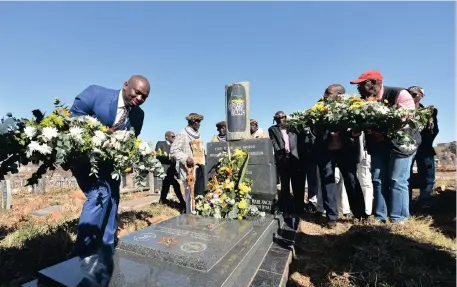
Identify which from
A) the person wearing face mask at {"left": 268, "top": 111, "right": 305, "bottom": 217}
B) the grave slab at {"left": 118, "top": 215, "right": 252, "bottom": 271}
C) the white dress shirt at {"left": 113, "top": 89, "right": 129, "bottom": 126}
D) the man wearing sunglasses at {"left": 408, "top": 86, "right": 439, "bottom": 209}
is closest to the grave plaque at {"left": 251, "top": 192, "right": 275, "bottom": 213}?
the grave slab at {"left": 118, "top": 215, "right": 252, "bottom": 271}

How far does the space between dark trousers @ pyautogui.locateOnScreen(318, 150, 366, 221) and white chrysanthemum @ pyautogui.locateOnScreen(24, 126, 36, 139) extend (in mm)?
4043

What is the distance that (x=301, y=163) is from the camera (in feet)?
18.8

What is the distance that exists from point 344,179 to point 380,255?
1736 millimetres

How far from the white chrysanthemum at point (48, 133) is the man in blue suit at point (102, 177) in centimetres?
49

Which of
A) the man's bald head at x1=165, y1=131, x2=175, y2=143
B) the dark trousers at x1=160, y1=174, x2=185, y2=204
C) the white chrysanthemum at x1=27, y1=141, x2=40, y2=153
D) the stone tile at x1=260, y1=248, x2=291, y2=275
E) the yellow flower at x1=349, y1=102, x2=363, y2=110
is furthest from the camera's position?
the man's bald head at x1=165, y1=131, x2=175, y2=143

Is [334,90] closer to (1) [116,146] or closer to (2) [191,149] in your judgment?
(2) [191,149]

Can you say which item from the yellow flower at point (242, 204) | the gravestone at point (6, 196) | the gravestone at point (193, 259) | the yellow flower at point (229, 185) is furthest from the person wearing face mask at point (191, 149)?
the gravestone at point (6, 196)

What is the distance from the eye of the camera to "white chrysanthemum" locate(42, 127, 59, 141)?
209cm

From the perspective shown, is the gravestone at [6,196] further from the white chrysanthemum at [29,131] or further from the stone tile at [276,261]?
the stone tile at [276,261]

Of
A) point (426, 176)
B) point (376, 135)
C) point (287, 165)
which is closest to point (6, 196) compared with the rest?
point (287, 165)

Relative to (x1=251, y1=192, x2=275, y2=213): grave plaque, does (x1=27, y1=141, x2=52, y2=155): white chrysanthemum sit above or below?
above

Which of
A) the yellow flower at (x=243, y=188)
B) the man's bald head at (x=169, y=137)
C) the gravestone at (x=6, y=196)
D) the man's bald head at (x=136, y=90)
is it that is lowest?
the gravestone at (x=6, y=196)

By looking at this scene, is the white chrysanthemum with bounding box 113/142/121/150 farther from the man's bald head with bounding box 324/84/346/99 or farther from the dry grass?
the man's bald head with bounding box 324/84/346/99

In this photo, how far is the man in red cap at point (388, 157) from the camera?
3857mm
